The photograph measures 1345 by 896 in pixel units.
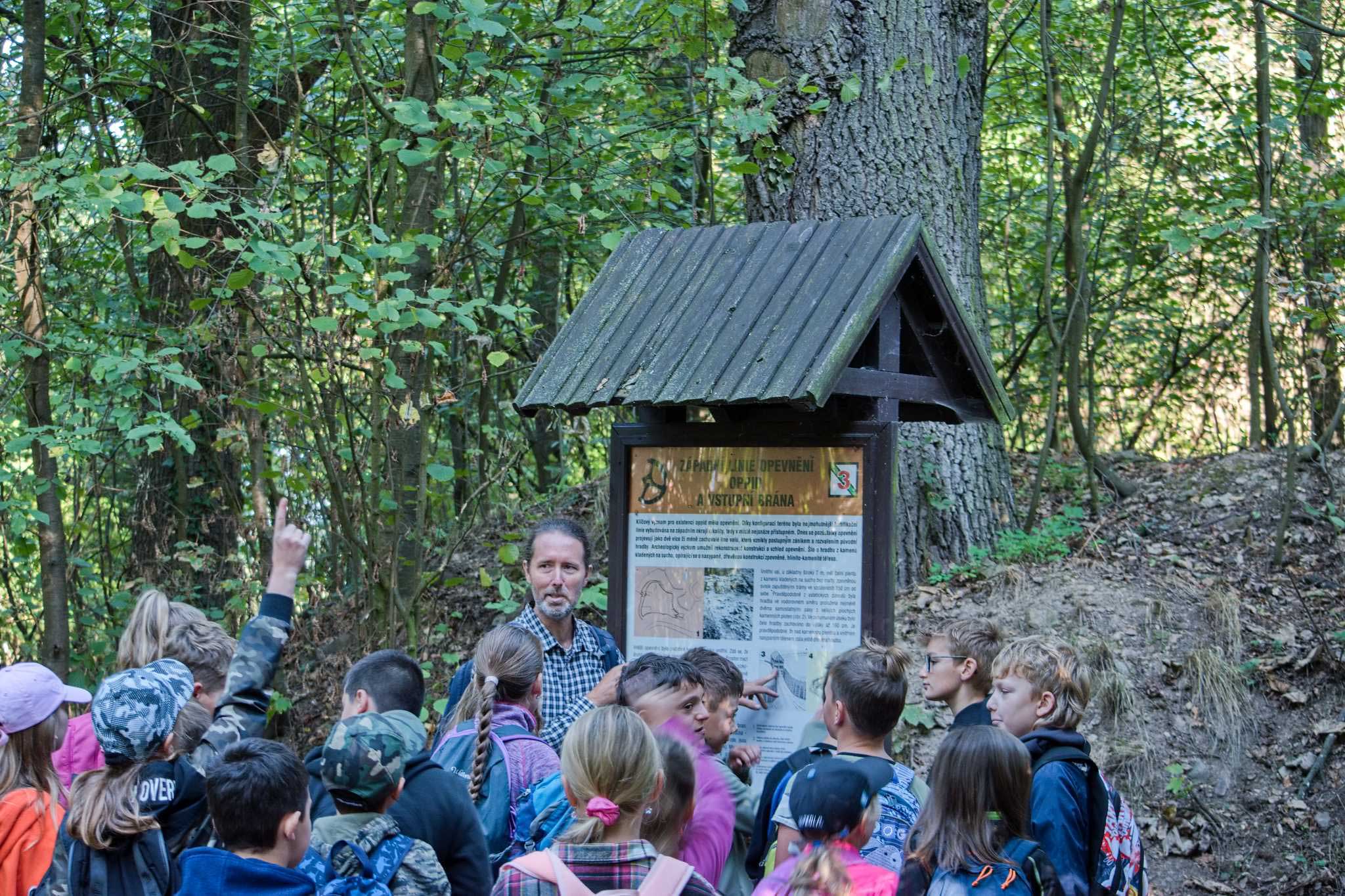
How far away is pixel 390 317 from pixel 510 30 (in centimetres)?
217

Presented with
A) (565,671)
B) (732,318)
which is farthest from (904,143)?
(565,671)

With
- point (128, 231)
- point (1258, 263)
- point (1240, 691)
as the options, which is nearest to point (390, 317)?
point (128, 231)

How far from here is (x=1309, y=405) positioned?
10578 mm

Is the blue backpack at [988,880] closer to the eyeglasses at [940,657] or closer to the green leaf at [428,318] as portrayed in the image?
the eyeglasses at [940,657]

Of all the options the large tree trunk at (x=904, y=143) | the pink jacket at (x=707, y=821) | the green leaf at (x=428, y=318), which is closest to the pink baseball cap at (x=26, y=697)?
the pink jacket at (x=707, y=821)

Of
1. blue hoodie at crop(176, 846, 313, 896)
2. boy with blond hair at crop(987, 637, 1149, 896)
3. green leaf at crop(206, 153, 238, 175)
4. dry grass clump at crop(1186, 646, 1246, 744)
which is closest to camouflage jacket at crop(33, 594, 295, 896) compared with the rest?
blue hoodie at crop(176, 846, 313, 896)

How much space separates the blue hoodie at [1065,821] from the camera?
11.5ft

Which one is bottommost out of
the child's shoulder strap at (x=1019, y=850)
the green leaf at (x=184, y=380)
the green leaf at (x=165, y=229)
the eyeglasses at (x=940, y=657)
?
the child's shoulder strap at (x=1019, y=850)

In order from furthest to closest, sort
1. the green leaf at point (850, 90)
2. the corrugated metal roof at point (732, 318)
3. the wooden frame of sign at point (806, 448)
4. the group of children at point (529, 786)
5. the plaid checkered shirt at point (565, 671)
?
the green leaf at point (850, 90), the plaid checkered shirt at point (565, 671), the wooden frame of sign at point (806, 448), the corrugated metal roof at point (732, 318), the group of children at point (529, 786)

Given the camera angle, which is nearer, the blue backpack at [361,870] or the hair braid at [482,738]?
the blue backpack at [361,870]

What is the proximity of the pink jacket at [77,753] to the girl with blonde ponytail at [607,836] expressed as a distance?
6.61 ft

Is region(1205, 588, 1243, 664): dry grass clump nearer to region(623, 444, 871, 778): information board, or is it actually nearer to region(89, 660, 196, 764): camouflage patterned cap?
region(623, 444, 871, 778): information board

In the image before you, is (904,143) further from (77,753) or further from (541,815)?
(77,753)

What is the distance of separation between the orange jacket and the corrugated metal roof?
2.13 meters
